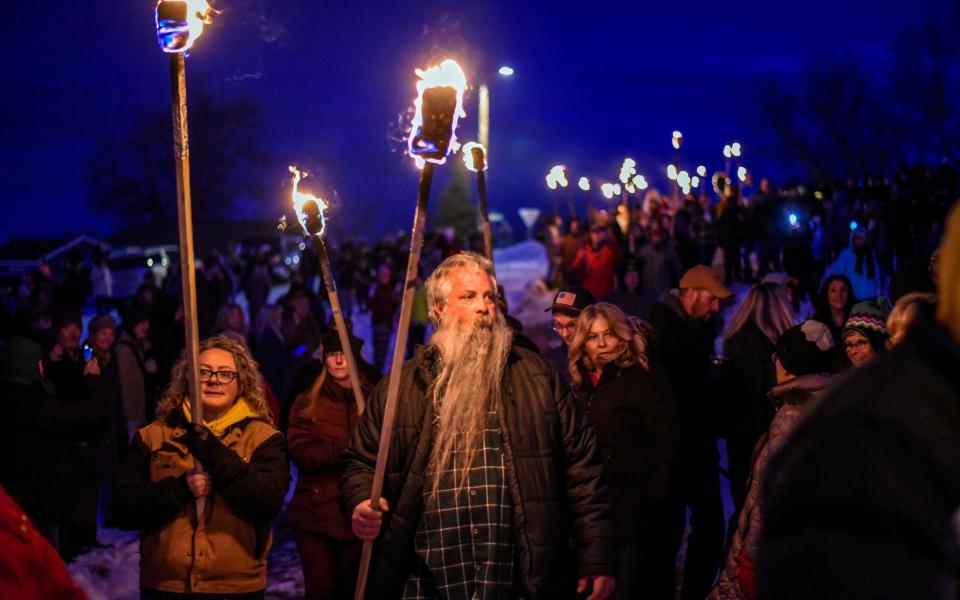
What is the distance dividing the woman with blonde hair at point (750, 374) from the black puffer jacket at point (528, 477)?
291 centimetres

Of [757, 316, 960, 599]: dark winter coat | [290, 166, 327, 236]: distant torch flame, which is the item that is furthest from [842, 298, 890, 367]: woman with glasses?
[757, 316, 960, 599]: dark winter coat

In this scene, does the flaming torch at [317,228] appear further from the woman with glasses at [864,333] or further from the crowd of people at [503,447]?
the woman with glasses at [864,333]

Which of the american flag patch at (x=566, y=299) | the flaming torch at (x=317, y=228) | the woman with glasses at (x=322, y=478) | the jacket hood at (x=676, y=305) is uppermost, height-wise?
the flaming torch at (x=317, y=228)

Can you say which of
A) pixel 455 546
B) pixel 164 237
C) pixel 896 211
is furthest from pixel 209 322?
pixel 164 237

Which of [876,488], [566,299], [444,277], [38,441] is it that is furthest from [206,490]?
[876,488]

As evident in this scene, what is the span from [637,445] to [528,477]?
1.71 m

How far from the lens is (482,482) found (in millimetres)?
4238

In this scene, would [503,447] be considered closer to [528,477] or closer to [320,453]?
[528,477]

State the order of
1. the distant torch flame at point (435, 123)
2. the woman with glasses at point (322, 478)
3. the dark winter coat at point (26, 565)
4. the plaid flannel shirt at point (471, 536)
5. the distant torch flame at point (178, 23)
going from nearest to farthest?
the dark winter coat at point (26, 565), the plaid flannel shirt at point (471, 536), the distant torch flame at point (435, 123), the distant torch flame at point (178, 23), the woman with glasses at point (322, 478)

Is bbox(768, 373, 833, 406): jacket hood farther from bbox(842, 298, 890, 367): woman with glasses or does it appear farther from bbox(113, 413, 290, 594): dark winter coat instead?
bbox(113, 413, 290, 594): dark winter coat

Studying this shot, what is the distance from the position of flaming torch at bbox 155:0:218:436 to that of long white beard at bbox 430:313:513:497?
3.37ft

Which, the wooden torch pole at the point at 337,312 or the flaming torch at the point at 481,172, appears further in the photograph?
the flaming torch at the point at 481,172

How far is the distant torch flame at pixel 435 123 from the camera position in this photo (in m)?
4.54

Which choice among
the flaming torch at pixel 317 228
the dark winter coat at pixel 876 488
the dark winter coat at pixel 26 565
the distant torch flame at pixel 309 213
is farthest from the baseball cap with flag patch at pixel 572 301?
the dark winter coat at pixel 876 488
